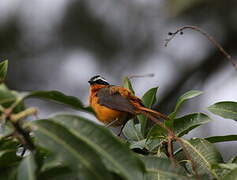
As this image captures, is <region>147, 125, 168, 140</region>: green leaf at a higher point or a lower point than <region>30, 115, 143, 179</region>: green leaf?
lower

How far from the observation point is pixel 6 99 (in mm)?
1892

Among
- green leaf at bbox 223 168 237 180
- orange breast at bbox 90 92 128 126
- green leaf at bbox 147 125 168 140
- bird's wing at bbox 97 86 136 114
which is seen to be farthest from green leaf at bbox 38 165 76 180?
orange breast at bbox 90 92 128 126

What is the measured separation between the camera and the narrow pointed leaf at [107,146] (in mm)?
1786

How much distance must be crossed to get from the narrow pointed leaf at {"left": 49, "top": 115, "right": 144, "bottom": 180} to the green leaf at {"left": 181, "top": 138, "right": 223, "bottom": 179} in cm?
73

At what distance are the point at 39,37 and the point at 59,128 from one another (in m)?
9.83

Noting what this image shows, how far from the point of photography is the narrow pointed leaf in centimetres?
179

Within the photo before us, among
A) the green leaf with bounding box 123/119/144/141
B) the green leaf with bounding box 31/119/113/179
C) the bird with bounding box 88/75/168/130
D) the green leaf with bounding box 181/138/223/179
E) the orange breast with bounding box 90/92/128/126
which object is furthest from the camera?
the orange breast with bounding box 90/92/128/126

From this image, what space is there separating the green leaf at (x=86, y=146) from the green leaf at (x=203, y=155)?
730mm

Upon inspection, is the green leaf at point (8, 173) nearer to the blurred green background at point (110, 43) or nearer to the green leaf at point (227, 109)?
the green leaf at point (227, 109)

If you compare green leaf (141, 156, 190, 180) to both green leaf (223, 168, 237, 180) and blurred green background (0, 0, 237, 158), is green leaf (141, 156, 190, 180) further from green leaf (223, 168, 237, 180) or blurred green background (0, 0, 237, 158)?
blurred green background (0, 0, 237, 158)

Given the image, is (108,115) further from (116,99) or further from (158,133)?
(158,133)

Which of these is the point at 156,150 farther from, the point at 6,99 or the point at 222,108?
the point at 6,99

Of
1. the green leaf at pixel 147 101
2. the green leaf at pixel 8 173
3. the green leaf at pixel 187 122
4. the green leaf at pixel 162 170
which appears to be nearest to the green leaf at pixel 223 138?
the green leaf at pixel 187 122

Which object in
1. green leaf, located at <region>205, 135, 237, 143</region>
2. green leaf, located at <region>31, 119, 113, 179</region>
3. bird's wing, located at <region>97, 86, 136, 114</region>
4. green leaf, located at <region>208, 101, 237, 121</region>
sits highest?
green leaf, located at <region>208, 101, 237, 121</region>
